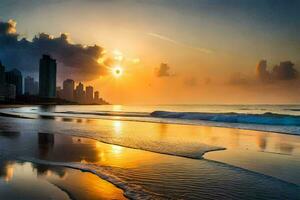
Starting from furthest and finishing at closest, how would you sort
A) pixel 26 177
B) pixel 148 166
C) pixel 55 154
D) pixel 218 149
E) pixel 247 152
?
pixel 218 149 < pixel 247 152 < pixel 55 154 < pixel 148 166 < pixel 26 177

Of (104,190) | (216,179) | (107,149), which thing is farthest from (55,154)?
(216,179)

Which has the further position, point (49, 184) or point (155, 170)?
point (155, 170)

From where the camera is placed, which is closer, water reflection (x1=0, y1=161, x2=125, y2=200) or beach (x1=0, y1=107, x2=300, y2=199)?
water reflection (x1=0, y1=161, x2=125, y2=200)

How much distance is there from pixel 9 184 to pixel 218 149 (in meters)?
10.8

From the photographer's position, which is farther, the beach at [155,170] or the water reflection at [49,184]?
the beach at [155,170]

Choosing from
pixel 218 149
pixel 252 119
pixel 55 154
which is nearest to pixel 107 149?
pixel 55 154

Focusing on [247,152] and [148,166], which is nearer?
[148,166]

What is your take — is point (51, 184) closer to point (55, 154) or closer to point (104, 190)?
point (104, 190)

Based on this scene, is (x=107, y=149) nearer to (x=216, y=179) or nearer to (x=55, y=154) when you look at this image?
(x=55, y=154)

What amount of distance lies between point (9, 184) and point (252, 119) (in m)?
39.8

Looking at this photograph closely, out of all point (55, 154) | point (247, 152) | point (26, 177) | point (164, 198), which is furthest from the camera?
point (247, 152)

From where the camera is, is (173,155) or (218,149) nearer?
(173,155)

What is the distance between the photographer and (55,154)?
13273 mm

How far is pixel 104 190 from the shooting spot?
7883 millimetres
